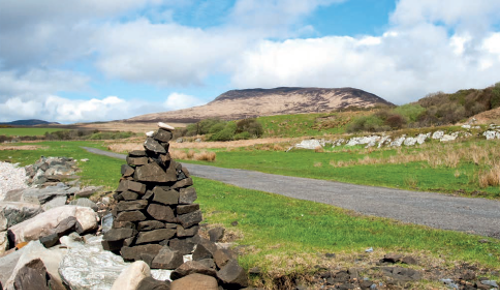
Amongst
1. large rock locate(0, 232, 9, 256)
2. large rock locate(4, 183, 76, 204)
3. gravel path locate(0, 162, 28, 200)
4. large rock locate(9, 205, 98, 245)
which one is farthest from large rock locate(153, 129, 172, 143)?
gravel path locate(0, 162, 28, 200)

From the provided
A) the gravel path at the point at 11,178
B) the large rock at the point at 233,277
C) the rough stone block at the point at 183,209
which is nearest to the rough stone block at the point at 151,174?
the rough stone block at the point at 183,209

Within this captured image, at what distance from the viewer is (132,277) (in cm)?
650

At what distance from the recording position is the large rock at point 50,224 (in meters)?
10.3

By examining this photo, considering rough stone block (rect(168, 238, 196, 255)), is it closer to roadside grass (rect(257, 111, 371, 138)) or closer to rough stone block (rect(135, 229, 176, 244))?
rough stone block (rect(135, 229, 176, 244))

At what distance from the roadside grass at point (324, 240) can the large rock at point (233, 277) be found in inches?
11.1

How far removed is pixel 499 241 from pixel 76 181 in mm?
20676

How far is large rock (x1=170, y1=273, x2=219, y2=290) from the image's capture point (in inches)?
257

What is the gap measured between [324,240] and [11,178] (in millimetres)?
28658

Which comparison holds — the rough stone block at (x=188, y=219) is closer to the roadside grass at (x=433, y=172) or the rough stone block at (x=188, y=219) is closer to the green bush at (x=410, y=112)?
the roadside grass at (x=433, y=172)

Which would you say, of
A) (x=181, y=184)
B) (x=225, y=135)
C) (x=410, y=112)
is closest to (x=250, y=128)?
(x=225, y=135)

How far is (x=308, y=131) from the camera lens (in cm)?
8706

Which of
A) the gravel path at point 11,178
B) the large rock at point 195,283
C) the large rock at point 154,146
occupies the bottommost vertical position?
the gravel path at point 11,178

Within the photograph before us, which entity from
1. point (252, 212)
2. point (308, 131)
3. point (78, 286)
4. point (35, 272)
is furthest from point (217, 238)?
point (308, 131)

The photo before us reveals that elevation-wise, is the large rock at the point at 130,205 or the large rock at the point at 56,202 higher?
the large rock at the point at 130,205
